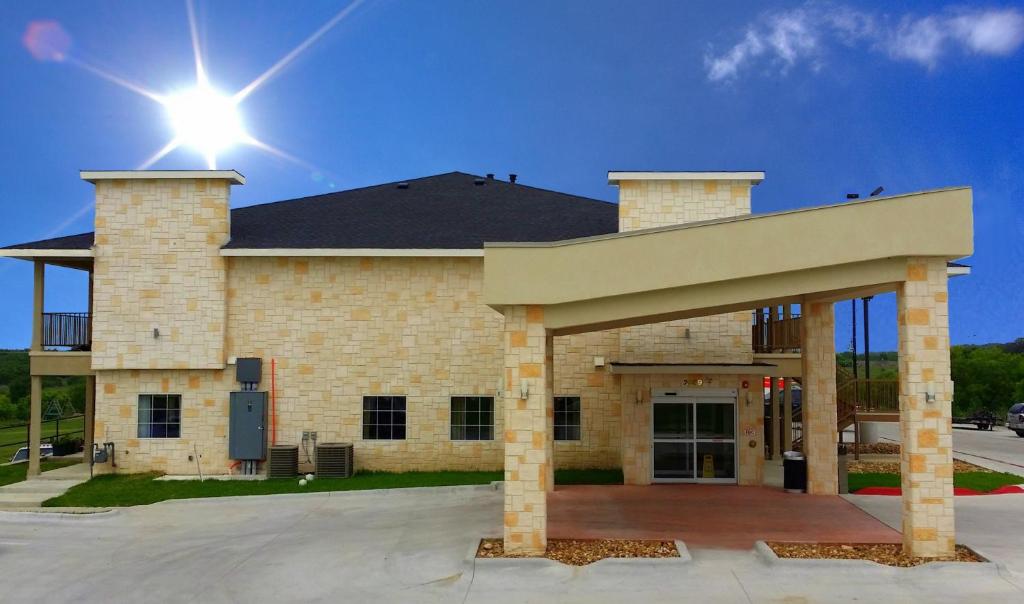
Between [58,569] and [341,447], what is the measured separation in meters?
8.21

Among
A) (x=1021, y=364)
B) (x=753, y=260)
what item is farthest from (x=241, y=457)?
(x=1021, y=364)

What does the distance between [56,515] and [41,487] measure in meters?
4.09

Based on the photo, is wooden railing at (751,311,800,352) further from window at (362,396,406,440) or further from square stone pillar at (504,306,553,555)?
square stone pillar at (504,306,553,555)

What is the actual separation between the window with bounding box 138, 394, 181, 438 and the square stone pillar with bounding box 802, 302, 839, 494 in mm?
A: 17082

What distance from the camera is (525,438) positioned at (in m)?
12.8

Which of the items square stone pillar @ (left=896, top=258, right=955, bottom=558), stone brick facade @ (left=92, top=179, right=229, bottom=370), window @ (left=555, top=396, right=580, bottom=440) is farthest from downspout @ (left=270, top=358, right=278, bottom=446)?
square stone pillar @ (left=896, top=258, right=955, bottom=558)

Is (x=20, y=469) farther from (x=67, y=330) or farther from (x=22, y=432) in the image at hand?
(x=22, y=432)

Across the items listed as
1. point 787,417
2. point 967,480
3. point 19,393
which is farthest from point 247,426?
point 19,393

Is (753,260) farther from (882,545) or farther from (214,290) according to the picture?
(214,290)

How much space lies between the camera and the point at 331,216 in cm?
2427

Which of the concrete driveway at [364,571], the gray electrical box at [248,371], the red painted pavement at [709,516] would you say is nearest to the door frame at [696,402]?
the red painted pavement at [709,516]

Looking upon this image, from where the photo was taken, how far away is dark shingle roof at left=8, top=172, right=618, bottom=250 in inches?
864

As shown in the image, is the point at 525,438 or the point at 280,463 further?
the point at 280,463

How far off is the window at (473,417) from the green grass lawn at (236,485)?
116cm
